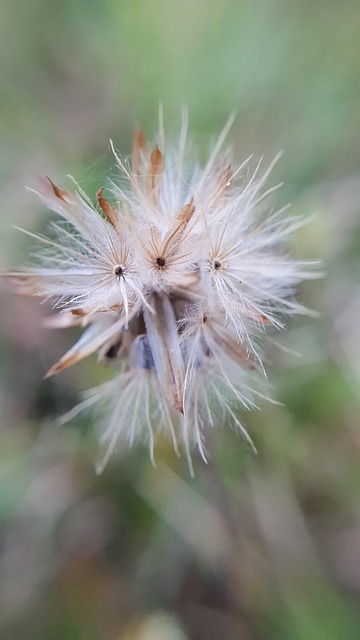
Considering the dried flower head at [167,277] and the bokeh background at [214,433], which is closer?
the dried flower head at [167,277]

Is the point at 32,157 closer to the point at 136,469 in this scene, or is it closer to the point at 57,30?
the point at 57,30

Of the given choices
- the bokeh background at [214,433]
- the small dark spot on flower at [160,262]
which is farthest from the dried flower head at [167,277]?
the bokeh background at [214,433]

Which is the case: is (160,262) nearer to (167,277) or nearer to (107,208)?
(167,277)

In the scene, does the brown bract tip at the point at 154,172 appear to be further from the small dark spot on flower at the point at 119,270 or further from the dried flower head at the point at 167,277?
the small dark spot on flower at the point at 119,270

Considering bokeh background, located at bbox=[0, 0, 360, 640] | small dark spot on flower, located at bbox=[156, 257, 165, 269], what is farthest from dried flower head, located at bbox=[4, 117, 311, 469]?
bokeh background, located at bbox=[0, 0, 360, 640]

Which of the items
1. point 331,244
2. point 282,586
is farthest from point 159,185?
point 282,586

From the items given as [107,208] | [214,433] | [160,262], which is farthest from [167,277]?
[214,433]

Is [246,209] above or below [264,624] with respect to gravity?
above

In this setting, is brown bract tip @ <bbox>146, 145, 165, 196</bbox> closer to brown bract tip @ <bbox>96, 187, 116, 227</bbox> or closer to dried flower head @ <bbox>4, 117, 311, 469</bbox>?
dried flower head @ <bbox>4, 117, 311, 469</bbox>
